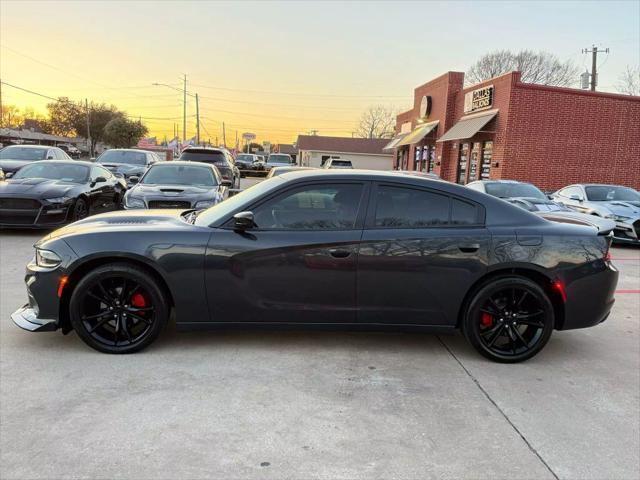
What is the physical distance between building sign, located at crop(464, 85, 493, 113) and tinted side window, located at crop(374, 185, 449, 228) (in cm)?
1812

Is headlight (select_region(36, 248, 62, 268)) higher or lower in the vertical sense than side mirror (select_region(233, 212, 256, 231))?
lower

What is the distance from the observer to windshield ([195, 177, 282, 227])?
168 inches

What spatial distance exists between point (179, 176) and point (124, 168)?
8093 millimetres

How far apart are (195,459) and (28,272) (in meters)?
2.39

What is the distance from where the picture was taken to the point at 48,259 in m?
4.06

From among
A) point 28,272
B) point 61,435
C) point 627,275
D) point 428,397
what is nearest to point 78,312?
point 28,272

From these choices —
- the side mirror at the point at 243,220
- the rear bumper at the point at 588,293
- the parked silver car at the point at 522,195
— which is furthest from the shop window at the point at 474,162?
the side mirror at the point at 243,220

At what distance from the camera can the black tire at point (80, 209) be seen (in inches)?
381

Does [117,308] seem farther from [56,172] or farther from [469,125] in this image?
[469,125]

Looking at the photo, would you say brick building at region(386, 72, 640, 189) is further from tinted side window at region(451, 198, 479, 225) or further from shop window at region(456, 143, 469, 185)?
tinted side window at region(451, 198, 479, 225)

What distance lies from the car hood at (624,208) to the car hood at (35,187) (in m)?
11.6

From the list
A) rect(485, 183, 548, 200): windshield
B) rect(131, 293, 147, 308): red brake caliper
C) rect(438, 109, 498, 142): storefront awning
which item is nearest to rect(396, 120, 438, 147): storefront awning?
rect(438, 109, 498, 142): storefront awning

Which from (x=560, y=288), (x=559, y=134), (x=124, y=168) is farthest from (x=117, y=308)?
(x=559, y=134)

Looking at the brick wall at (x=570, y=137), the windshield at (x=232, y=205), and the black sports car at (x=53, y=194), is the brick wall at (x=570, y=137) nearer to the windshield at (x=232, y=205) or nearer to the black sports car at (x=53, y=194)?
the black sports car at (x=53, y=194)
